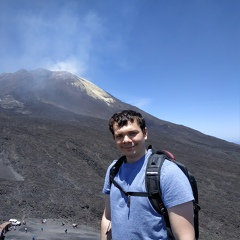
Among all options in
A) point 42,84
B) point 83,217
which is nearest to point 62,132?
point 83,217

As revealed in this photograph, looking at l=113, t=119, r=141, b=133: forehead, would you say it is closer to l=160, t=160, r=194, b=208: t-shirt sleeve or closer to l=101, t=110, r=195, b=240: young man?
l=101, t=110, r=195, b=240: young man

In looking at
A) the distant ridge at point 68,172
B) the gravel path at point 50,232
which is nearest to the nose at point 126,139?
the gravel path at point 50,232

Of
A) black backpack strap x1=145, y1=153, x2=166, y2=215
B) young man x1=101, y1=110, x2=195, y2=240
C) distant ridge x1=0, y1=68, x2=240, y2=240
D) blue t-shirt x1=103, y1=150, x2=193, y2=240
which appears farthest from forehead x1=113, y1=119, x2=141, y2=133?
distant ridge x1=0, y1=68, x2=240, y2=240

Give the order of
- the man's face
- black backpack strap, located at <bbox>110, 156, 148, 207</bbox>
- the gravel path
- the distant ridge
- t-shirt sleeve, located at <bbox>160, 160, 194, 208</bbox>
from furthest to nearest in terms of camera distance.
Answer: the distant ridge → the gravel path → the man's face → black backpack strap, located at <bbox>110, 156, 148, 207</bbox> → t-shirt sleeve, located at <bbox>160, 160, 194, 208</bbox>

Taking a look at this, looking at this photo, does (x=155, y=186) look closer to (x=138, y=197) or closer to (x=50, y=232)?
(x=138, y=197)

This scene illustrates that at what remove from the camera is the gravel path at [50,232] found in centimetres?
1362

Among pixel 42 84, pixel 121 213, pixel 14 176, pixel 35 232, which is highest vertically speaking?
pixel 42 84

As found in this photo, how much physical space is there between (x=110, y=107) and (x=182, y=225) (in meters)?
76.0

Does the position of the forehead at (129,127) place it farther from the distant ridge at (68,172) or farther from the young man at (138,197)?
the distant ridge at (68,172)

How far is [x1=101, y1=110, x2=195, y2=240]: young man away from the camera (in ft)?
5.74

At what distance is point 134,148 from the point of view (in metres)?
2.03

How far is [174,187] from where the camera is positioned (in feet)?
5.75

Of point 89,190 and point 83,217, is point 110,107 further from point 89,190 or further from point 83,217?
point 83,217

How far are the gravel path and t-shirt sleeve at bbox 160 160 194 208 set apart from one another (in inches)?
523
